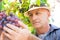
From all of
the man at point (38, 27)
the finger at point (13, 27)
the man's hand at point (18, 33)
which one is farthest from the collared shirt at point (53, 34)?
the finger at point (13, 27)

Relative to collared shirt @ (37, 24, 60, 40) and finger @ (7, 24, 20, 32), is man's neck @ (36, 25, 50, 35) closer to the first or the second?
collared shirt @ (37, 24, 60, 40)

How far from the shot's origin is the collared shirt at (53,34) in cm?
127

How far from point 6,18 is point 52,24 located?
0.39 m

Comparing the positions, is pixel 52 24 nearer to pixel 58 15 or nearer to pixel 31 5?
pixel 58 15

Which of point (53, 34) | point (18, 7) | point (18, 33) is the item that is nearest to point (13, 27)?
point (18, 33)

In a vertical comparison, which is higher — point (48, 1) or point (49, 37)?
point (48, 1)

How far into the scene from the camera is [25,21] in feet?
4.34

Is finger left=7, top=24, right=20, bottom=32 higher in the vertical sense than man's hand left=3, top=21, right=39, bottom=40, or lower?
higher

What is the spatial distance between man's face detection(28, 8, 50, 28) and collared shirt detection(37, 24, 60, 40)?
0.26 feet

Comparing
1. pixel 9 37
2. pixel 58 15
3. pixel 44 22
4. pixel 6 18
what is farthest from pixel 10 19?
pixel 58 15

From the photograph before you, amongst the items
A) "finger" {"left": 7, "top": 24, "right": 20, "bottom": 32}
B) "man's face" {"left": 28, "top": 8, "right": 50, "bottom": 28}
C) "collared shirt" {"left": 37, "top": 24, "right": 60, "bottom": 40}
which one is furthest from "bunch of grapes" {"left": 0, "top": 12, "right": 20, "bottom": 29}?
"collared shirt" {"left": 37, "top": 24, "right": 60, "bottom": 40}

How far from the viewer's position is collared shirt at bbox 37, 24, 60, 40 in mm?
1272

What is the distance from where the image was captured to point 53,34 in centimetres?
128

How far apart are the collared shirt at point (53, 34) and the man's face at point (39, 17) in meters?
0.08
